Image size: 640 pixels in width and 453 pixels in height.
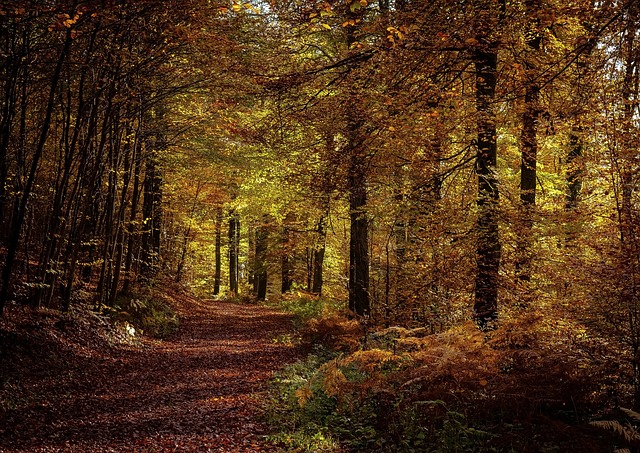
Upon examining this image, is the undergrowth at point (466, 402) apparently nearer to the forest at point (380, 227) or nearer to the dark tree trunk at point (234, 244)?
the forest at point (380, 227)

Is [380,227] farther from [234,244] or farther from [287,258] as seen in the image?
[234,244]

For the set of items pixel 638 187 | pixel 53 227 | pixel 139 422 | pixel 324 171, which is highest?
pixel 324 171

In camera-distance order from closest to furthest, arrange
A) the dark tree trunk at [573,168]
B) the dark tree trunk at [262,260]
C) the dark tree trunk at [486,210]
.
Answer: the dark tree trunk at [486,210], the dark tree trunk at [573,168], the dark tree trunk at [262,260]

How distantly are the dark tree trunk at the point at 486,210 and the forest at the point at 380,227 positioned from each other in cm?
5

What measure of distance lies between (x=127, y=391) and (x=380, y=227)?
32.0 ft

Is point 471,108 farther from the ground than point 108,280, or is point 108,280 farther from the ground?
point 471,108

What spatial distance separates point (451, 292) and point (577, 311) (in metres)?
3.54

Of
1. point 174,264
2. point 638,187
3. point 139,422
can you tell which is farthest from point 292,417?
point 174,264

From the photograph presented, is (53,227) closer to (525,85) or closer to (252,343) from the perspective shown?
(252,343)

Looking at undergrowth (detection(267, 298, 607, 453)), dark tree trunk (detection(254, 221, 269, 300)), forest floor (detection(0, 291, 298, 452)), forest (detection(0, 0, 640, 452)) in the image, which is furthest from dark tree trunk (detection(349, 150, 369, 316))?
dark tree trunk (detection(254, 221, 269, 300))

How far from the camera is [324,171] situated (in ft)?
37.2

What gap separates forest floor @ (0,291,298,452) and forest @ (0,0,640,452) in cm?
6

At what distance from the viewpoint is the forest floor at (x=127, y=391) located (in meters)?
6.45

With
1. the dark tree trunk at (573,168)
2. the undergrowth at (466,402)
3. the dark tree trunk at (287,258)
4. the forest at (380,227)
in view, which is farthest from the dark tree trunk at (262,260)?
the undergrowth at (466,402)
